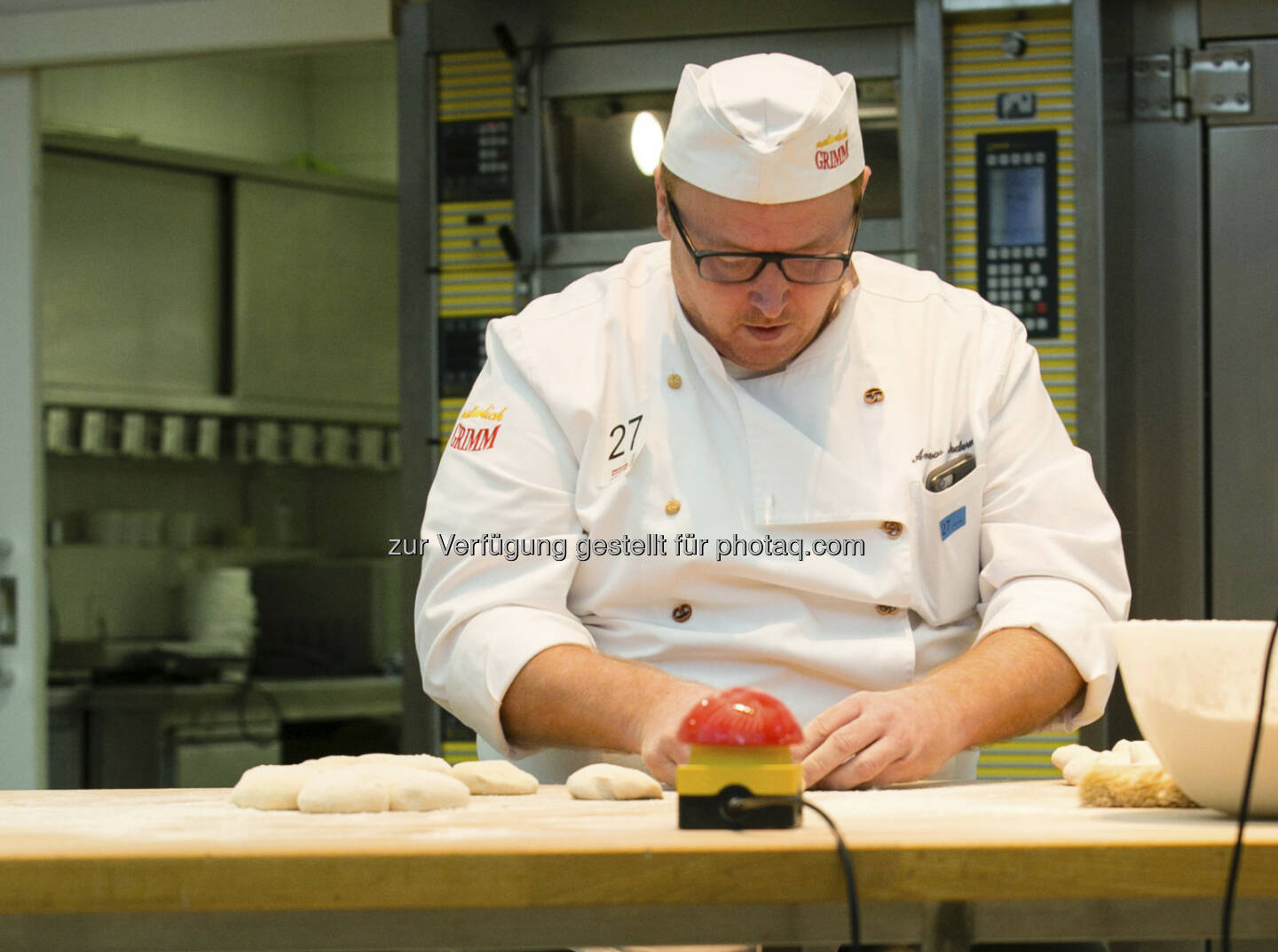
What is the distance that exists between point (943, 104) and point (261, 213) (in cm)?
316

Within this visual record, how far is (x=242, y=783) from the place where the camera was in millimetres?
1176

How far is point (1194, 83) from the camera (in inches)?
114

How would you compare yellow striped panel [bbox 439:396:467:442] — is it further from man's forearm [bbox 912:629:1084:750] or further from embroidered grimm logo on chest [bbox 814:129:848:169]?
man's forearm [bbox 912:629:1084:750]

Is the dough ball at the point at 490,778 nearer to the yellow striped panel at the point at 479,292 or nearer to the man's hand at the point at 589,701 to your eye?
the man's hand at the point at 589,701

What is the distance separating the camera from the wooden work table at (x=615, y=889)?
82 cm

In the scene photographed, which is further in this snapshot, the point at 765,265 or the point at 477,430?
the point at 477,430

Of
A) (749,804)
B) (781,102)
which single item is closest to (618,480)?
(781,102)

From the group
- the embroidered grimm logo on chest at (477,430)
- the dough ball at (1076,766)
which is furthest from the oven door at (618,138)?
the dough ball at (1076,766)

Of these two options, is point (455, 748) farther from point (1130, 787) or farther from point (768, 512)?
point (1130, 787)

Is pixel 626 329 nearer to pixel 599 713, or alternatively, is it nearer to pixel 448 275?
pixel 599 713

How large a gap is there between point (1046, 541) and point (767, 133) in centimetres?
55

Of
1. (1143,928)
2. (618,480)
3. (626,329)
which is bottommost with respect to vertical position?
(1143,928)

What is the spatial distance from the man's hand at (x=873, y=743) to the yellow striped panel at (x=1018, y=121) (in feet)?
4.85

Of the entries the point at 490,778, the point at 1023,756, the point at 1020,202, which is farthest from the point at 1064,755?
the point at 1020,202
